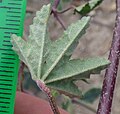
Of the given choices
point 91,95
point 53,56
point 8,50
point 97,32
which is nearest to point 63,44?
point 53,56

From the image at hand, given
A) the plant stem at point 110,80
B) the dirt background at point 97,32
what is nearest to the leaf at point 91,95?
the dirt background at point 97,32

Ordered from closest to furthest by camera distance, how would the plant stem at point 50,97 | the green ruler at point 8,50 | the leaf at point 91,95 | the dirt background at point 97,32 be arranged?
the plant stem at point 50,97 < the green ruler at point 8,50 < the leaf at point 91,95 < the dirt background at point 97,32

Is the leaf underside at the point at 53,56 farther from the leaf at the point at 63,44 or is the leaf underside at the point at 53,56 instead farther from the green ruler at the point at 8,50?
the green ruler at the point at 8,50

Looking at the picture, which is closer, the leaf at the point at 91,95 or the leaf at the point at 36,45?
the leaf at the point at 36,45

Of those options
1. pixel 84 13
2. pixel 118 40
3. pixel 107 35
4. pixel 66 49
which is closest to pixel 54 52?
pixel 66 49

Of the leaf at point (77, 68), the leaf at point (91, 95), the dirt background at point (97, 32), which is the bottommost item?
the leaf at point (91, 95)

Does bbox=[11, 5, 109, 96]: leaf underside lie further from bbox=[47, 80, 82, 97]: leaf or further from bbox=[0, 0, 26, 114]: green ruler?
bbox=[0, 0, 26, 114]: green ruler

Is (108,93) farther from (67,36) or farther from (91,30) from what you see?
(91,30)
